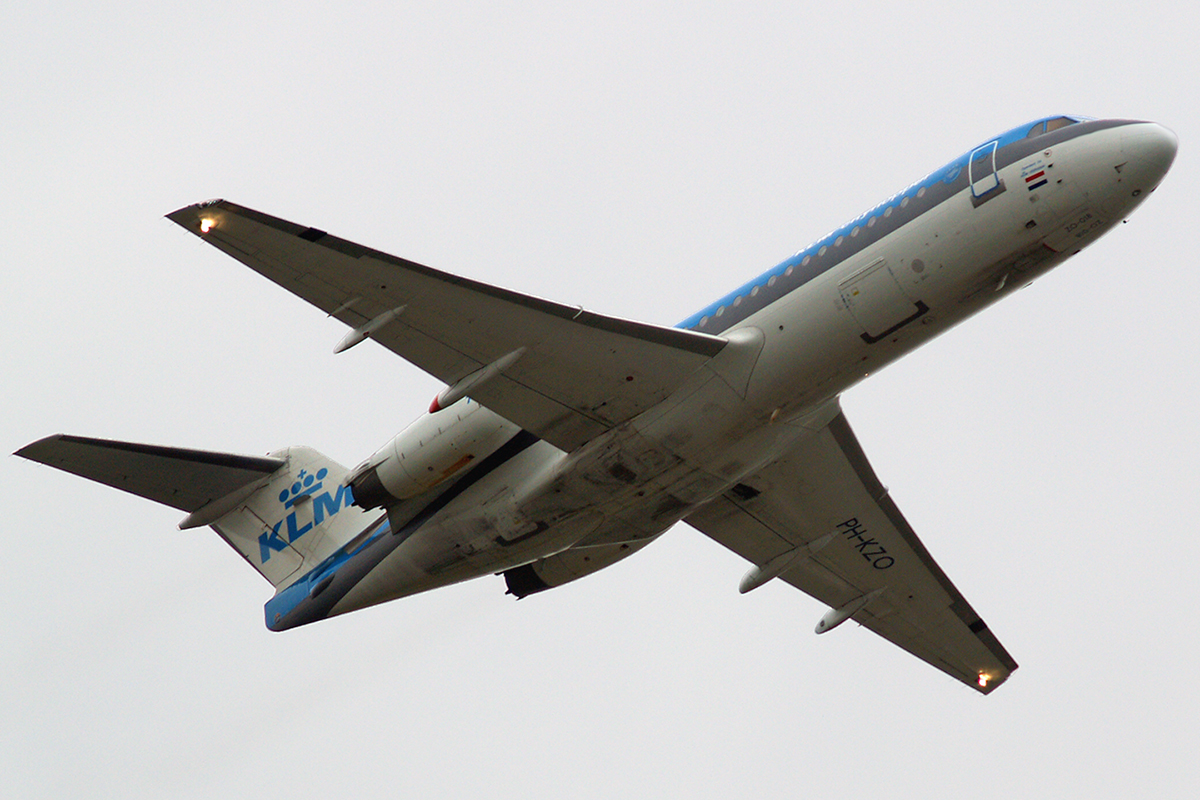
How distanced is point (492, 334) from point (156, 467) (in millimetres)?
8060

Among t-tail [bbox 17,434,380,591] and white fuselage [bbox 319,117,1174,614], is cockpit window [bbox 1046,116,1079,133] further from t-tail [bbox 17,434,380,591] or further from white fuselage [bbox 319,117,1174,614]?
t-tail [bbox 17,434,380,591]

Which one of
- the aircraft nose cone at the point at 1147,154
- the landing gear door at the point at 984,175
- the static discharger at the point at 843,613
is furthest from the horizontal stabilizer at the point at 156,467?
the aircraft nose cone at the point at 1147,154

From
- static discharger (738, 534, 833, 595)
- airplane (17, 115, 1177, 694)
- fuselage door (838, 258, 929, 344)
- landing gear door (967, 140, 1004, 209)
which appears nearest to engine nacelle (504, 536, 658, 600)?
airplane (17, 115, 1177, 694)

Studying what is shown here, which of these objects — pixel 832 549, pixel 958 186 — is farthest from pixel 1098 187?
pixel 832 549

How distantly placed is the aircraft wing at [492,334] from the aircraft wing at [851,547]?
4.32 metres

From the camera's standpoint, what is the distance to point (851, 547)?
25.5 m

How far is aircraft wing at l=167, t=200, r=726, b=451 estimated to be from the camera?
1786cm

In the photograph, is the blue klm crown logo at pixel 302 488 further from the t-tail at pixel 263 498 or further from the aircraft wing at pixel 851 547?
the aircraft wing at pixel 851 547

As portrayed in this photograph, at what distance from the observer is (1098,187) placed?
18406 mm

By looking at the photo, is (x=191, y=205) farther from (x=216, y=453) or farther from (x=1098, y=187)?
(x=1098, y=187)

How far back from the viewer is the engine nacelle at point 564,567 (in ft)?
77.9

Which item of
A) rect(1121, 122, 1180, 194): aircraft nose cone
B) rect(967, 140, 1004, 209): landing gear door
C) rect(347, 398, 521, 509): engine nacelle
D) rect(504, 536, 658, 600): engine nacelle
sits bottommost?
rect(504, 536, 658, 600): engine nacelle

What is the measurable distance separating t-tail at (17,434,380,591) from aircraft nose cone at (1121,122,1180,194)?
13795 millimetres

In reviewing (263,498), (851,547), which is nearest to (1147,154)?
(851,547)
